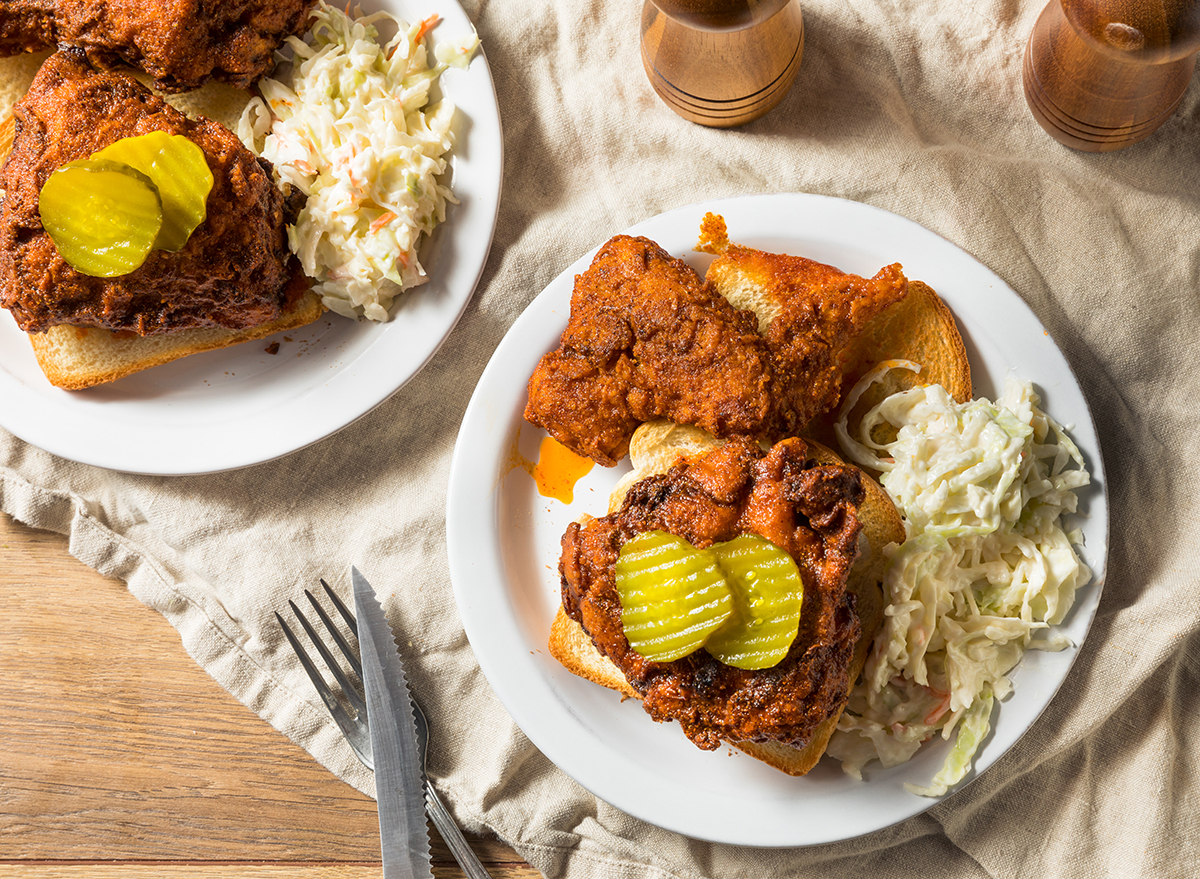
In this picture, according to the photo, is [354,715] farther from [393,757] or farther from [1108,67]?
[1108,67]

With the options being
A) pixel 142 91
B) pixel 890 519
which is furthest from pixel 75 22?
pixel 890 519

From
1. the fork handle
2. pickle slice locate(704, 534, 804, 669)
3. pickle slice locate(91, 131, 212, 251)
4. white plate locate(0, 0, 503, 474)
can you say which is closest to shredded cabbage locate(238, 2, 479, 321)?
white plate locate(0, 0, 503, 474)

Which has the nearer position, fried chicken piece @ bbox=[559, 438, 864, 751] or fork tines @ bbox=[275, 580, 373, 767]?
fried chicken piece @ bbox=[559, 438, 864, 751]

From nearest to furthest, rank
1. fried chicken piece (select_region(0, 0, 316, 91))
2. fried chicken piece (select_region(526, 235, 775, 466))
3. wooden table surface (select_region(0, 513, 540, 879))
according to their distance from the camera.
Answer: fried chicken piece (select_region(526, 235, 775, 466)) → fried chicken piece (select_region(0, 0, 316, 91)) → wooden table surface (select_region(0, 513, 540, 879))

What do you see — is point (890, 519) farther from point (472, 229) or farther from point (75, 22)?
point (75, 22)

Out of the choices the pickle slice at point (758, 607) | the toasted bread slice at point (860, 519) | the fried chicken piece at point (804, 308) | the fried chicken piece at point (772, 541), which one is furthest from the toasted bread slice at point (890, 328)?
the pickle slice at point (758, 607)

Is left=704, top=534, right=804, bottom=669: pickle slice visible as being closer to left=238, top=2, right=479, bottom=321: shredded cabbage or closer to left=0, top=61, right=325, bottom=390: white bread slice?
left=238, top=2, right=479, bottom=321: shredded cabbage
